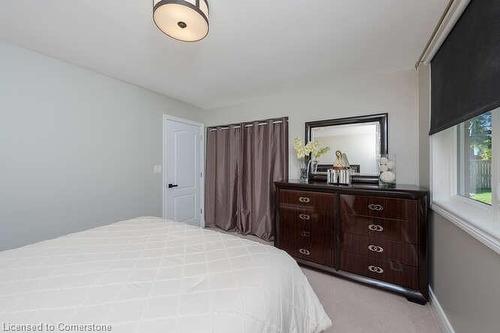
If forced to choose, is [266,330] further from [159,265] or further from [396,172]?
[396,172]

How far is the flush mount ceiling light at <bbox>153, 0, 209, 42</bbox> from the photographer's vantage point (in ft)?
3.41

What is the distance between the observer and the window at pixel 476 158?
1257 mm

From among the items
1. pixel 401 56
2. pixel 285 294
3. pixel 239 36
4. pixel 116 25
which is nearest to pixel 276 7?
pixel 239 36

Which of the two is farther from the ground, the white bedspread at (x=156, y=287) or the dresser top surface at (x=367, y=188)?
the dresser top surface at (x=367, y=188)

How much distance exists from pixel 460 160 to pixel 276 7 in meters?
1.83

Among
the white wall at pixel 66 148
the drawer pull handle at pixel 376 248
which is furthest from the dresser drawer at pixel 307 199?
the white wall at pixel 66 148

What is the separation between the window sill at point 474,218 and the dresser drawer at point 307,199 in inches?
33.9

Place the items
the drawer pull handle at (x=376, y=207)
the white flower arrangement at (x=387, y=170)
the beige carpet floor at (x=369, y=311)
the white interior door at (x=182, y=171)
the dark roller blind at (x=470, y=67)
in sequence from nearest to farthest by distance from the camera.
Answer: the dark roller blind at (x=470, y=67) < the beige carpet floor at (x=369, y=311) < the drawer pull handle at (x=376, y=207) < the white flower arrangement at (x=387, y=170) < the white interior door at (x=182, y=171)

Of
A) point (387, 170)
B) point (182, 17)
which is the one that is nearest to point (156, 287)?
point (182, 17)

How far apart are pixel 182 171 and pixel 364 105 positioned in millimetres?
2852

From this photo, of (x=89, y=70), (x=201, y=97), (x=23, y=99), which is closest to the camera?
(x=23, y=99)

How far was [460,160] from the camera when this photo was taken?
5.34 feet

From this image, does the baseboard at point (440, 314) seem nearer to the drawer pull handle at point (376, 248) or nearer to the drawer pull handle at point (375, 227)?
the drawer pull handle at point (376, 248)

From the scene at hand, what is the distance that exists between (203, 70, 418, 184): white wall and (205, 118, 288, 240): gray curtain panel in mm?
222
